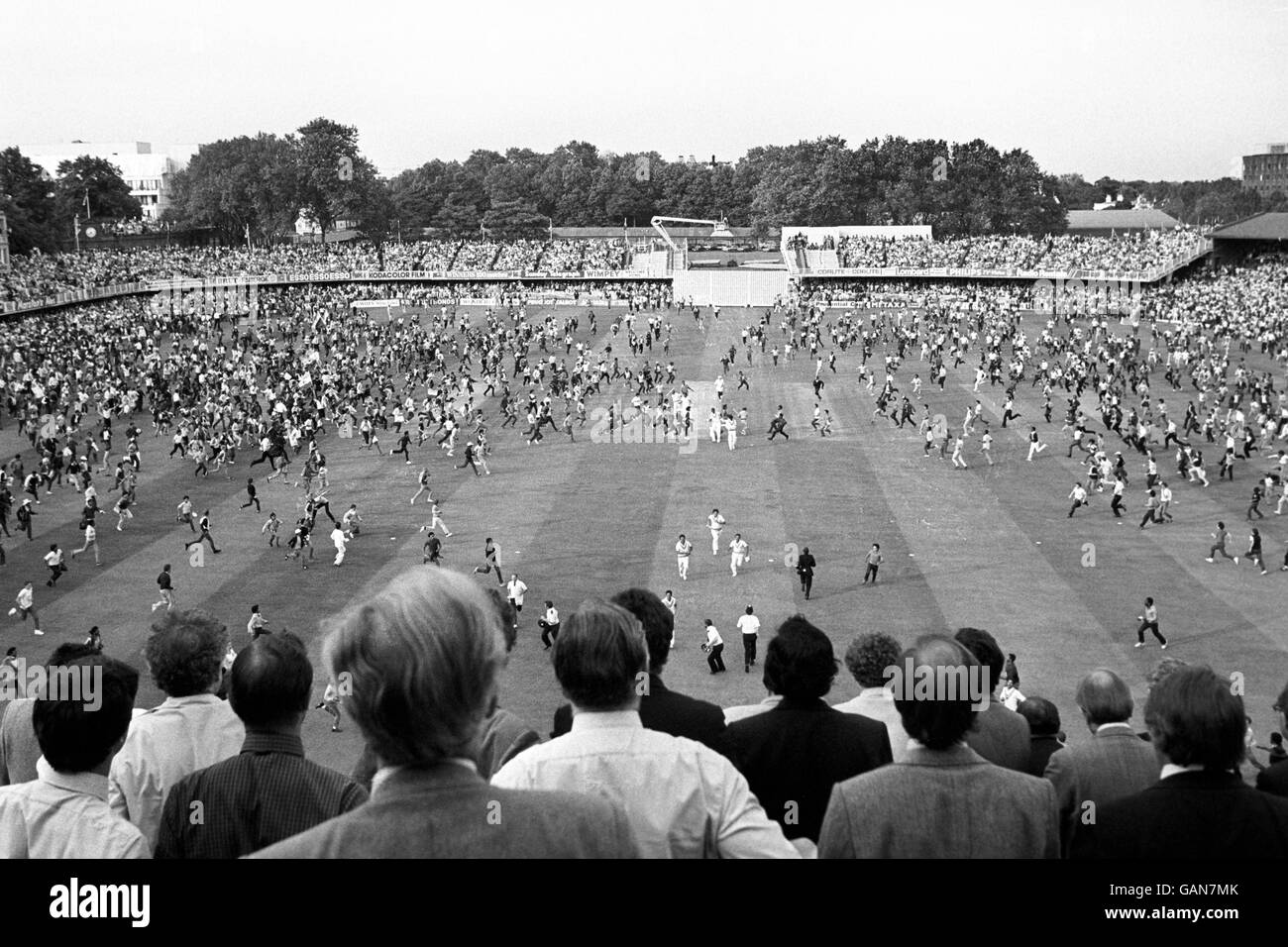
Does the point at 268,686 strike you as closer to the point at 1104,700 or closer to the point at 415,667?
the point at 415,667

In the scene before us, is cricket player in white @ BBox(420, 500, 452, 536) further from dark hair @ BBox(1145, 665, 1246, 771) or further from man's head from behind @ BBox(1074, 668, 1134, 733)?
dark hair @ BBox(1145, 665, 1246, 771)

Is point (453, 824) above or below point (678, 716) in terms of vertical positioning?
above

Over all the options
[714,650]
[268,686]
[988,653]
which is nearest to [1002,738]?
[988,653]

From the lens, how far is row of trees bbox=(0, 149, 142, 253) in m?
88.3

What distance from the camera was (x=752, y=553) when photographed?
90.6 feet

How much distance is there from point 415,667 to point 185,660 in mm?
3369

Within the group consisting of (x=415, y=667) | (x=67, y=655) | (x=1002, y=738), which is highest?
(x=415, y=667)

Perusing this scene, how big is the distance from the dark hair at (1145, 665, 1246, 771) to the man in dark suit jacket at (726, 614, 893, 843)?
1.17 metres

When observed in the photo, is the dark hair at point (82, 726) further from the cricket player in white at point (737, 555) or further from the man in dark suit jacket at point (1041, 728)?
the cricket player in white at point (737, 555)

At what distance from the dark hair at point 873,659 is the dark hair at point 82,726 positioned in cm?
409

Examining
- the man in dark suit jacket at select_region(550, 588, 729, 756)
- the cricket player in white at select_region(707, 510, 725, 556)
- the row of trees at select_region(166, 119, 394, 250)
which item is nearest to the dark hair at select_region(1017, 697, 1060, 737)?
the man in dark suit jacket at select_region(550, 588, 729, 756)

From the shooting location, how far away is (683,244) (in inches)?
4301

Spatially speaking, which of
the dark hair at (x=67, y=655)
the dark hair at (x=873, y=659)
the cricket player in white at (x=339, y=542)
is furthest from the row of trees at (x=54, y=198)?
the dark hair at (x=873, y=659)

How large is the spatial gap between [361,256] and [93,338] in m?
43.5
